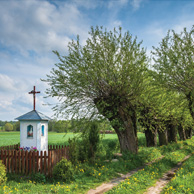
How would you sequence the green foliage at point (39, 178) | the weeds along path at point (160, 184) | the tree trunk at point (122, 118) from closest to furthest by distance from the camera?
the weeds along path at point (160, 184) < the green foliage at point (39, 178) < the tree trunk at point (122, 118)

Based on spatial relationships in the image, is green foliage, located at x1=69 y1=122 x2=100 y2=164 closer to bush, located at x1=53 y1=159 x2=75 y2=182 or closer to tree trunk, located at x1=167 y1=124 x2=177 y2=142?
bush, located at x1=53 y1=159 x2=75 y2=182

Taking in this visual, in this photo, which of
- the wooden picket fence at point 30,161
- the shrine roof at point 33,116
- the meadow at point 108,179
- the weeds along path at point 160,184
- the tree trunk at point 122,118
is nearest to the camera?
the meadow at point 108,179

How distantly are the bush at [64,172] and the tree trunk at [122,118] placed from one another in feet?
17.4

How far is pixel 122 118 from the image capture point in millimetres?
14617

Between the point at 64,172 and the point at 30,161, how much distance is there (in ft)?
7.80

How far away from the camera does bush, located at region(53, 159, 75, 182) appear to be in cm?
938

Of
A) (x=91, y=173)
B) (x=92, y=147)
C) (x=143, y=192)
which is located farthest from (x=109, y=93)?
(x=143, y=192)

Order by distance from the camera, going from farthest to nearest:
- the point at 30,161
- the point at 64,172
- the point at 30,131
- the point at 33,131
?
1. the point at 30,131
2. the point at 33,131
3. the point at 30,161
4. the point at 64,172

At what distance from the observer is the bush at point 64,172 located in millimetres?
9383

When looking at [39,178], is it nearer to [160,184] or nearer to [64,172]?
[64,172]

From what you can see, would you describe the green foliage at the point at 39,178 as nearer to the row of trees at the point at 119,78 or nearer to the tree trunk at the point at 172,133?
the row of trees at the point at 119,78

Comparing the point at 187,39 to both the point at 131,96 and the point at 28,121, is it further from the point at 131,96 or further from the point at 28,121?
the point at 28,121

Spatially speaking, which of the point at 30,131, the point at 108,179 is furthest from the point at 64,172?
the point at 30,131

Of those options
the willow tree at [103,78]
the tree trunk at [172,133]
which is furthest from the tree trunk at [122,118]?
the tree trunk at [172,133]
